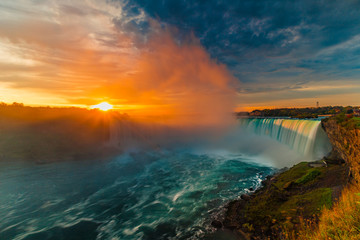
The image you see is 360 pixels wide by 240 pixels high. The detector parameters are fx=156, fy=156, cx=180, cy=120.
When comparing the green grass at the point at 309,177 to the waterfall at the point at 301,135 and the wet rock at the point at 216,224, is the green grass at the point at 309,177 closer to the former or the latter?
the wet rock at the point at 216,224

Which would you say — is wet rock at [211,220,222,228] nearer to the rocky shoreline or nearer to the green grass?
the rocky shoreline

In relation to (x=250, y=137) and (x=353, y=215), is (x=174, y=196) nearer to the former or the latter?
(x=353, y=215)

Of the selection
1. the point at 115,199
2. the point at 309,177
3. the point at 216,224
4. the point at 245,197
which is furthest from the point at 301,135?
the point at 115,199

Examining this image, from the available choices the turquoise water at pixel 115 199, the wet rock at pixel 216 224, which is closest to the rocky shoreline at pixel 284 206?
the wet rock at pixel 216 224

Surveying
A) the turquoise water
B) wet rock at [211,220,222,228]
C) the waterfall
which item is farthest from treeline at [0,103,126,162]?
the waterfall

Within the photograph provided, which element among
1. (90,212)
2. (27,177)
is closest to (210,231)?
(90,212)

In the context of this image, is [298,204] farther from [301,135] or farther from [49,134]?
[49,134]
